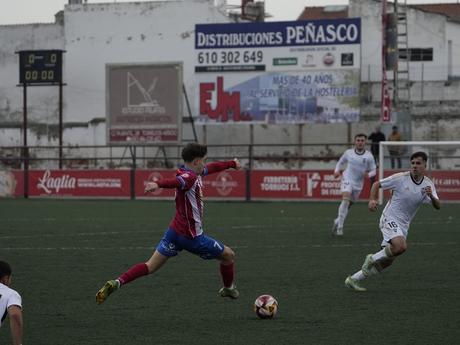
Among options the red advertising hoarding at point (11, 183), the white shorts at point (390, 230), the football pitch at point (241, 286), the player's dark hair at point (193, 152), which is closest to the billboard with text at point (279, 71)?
the red advertising hoarding at point (11, 183)

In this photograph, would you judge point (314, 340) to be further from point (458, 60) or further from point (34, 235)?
point (458, 60)

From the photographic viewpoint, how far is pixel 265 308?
10.2 meters

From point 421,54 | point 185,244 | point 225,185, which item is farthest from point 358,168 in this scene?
point 421,54

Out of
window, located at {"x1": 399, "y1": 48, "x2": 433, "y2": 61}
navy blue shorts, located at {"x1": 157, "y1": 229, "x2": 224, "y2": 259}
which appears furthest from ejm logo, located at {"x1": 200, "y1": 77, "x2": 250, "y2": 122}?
navy blue shorts, located at {"x1": 157, "y1": 229, "x2": 224, "y2": 259}

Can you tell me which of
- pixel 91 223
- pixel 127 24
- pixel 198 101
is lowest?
pixel 91 223

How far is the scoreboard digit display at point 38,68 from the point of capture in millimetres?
41531

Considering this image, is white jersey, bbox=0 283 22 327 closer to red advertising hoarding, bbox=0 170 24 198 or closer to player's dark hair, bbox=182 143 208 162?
player's dark hair, bbox=182 143 208 162

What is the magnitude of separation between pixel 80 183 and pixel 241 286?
74.8 ft

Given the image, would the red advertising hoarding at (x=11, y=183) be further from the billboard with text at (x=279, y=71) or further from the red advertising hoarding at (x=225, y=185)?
the billboard with text at (x=279, y=71)

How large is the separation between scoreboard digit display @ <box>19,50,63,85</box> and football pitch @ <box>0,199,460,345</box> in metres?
18.7

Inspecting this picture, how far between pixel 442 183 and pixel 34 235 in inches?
528

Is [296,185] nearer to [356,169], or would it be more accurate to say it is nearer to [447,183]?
[447,183]

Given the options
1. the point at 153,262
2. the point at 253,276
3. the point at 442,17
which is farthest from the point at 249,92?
the point at 153,262

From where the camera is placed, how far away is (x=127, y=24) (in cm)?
4838
